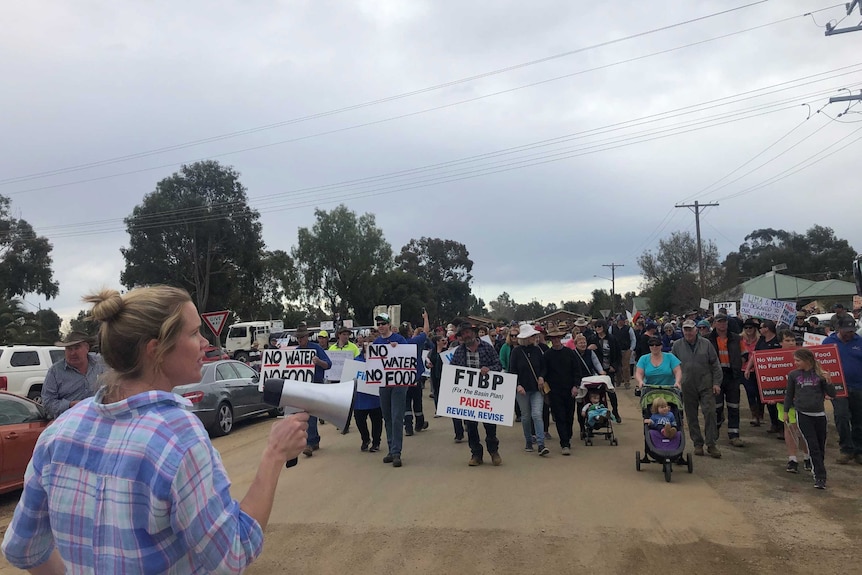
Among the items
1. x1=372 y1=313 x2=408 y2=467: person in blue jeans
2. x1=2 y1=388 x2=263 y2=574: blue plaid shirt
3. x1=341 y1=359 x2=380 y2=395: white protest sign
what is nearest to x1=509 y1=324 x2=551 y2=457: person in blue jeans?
x1=372 y1=313 x2=408 y2=467: person in blue jeans

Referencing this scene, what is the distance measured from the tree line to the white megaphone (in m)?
29.4

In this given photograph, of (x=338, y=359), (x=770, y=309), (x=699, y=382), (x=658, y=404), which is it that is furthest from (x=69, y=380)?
(x=770, y=309)

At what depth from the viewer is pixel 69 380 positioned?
7.52 m

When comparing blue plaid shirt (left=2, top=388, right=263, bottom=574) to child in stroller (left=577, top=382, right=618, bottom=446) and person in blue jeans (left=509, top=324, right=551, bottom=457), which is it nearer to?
person in blue jeans (left=509, top=324, right=551, bottom=457)

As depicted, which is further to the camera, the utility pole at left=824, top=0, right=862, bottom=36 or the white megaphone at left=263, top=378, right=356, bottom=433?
the utility pole at left=824, top=0, right=862, bottom=36

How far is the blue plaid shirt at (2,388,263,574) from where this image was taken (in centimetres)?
157

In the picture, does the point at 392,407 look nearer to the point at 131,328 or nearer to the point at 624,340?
the point at 131,328

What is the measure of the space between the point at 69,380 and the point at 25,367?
12476 mm

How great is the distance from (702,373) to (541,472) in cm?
318

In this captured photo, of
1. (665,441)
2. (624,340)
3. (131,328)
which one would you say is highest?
(131,328)

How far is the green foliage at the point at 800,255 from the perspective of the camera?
89875mm

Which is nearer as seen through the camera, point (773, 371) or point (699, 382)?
point (699, 382)

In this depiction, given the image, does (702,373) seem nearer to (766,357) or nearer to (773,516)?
(766,357)

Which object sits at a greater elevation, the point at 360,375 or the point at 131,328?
the point at 131,328
